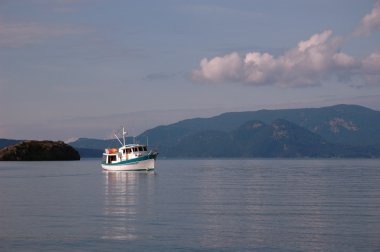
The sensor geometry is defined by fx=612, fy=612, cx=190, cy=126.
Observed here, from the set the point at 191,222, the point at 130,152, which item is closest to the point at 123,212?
the point at 191,222

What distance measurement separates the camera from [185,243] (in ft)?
124

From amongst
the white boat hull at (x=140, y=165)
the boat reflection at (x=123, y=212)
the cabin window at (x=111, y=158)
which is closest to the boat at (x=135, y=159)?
the white boat hull at (x=140, y=165)

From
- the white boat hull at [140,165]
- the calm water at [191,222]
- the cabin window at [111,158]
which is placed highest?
the cabin window at [111,158]

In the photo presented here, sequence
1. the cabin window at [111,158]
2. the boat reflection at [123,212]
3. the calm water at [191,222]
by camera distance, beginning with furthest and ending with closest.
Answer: the cabin window at [111,158], the boat reflection at [123,212], the calm water at [191,222]

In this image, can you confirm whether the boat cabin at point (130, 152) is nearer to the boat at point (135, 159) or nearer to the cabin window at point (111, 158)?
the boat at point (135, 159)

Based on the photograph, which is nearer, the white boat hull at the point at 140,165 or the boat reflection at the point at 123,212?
the boat reflection at the point at 123,212

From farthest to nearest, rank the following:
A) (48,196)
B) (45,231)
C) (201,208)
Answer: (48,196) → (201,208) → (45,231)

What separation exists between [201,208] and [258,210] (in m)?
5.41

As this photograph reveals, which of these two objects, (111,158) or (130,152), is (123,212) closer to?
(130,152)

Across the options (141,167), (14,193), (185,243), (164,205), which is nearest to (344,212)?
(164,205)

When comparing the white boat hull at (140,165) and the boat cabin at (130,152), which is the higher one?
the boat cabin at (130,152)

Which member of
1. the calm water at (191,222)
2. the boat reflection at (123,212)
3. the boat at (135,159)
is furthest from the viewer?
the boat at (135,159)

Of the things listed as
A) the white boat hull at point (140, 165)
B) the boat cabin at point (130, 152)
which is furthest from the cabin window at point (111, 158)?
the white boat hull at point (140, 165)

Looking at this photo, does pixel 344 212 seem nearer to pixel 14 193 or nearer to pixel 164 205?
pixel 164 205
